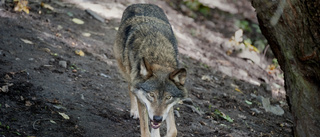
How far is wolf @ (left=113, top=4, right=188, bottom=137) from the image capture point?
15.2 feet

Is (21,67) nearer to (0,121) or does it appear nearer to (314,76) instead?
(0,121)

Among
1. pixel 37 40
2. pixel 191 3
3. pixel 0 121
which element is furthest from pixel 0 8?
pixel 191 3

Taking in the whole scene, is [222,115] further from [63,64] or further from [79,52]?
[79,52]

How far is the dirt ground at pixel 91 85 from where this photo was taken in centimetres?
509

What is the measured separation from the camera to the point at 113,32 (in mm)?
10172

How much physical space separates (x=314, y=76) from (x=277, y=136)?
2.50 m

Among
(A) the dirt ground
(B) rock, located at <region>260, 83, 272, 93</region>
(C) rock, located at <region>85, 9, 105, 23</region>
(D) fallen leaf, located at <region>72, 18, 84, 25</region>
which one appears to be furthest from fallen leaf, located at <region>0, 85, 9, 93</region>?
(B) rock, located at <region>260, 83, 272, 93</region>

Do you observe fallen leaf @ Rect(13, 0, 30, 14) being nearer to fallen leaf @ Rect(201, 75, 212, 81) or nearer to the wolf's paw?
the wolf's paw

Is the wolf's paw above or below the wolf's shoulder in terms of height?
below

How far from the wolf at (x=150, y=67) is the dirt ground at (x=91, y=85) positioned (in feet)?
2.16

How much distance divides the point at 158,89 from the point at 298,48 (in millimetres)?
1775

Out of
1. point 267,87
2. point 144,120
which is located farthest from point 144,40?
point 267,87

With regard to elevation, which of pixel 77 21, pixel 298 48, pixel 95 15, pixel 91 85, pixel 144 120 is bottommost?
pixel 91 85

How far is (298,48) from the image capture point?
14.3ft
